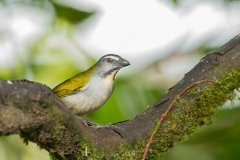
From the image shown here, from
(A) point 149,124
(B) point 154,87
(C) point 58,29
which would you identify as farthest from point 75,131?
(C) point 58,29

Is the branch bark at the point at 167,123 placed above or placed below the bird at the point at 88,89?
below

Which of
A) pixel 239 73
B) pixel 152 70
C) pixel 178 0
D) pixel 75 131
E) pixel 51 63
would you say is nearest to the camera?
pixel 75 131

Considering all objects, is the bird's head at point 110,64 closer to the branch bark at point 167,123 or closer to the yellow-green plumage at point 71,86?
the yellow-green plumage at point 71,86

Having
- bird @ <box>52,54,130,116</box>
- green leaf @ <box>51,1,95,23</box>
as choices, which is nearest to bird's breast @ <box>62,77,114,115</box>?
bird @ <box>52,54,130,116</box>

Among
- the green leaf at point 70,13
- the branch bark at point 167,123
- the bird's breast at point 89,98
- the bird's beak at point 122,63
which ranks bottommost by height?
the branch bark at point 167,123

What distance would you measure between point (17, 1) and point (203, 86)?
2.37 m

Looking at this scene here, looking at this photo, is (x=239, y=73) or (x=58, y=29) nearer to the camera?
(x=239, y=73)

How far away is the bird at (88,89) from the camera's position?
509 cm

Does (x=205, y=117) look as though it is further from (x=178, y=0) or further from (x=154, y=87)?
(x=154, y=87)

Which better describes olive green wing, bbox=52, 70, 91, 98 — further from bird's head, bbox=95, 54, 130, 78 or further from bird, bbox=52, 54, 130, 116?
bird's head, bbox=95, 54, 130, 78

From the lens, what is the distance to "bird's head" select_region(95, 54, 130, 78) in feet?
18.3

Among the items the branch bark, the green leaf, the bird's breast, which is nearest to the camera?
the branch bark

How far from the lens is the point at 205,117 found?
155 inches

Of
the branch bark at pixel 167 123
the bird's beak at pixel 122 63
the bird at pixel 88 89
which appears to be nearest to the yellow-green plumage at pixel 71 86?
the bird at pixel 88 89
